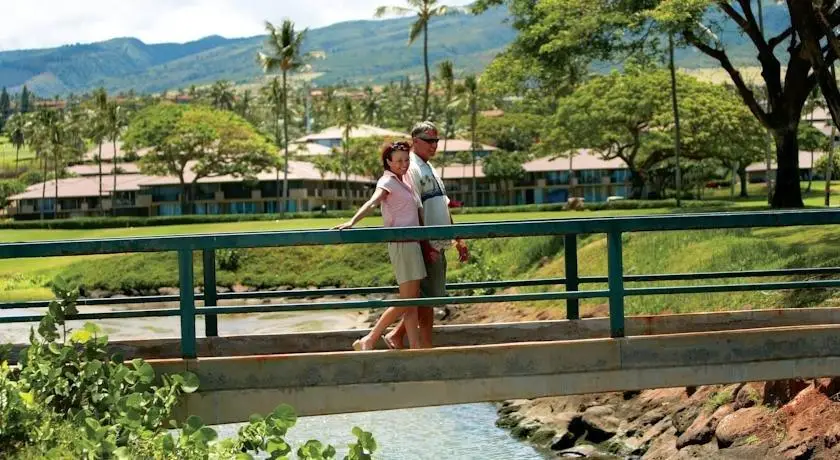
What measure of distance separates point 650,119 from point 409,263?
233ft

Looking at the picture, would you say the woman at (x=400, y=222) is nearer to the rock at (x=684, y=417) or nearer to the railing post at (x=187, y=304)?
the railing post at (x=187, y=304)

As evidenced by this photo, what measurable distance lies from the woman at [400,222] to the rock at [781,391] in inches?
232

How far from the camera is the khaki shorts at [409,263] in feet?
29.9

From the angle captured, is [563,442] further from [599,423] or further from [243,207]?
[243,207]

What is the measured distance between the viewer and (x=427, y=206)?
372 inches

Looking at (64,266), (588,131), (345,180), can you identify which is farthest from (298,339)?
(345,180)

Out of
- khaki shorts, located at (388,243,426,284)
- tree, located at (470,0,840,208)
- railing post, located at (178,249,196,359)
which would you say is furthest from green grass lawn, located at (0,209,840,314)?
tree, located at (470,0,840,208)

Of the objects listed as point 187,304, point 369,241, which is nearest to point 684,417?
point 369,241

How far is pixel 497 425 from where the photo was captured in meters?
20.1

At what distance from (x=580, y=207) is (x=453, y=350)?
52.5 metres

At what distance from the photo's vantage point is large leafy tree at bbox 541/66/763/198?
3017 inches

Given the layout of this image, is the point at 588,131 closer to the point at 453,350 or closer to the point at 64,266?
the point at 64,266

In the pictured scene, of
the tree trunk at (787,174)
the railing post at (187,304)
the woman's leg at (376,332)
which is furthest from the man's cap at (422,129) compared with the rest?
the tree trunk at (787,174)

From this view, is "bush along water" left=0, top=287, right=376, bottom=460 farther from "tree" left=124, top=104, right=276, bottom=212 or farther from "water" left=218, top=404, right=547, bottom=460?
"tree" left=124, top=104, right=276, bottom=212
